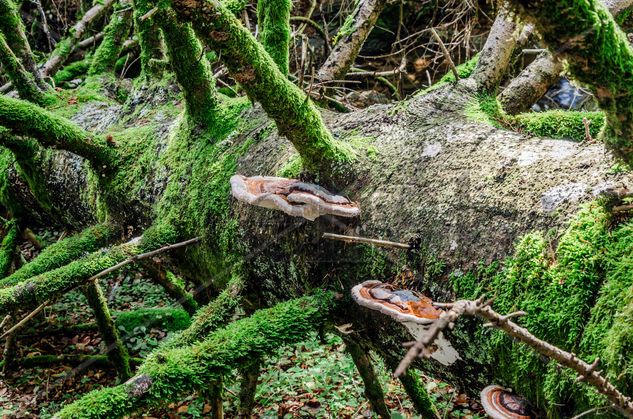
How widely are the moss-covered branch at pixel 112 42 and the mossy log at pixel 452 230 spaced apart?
3.50 meters

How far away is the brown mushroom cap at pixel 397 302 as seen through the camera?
1583 millimetres

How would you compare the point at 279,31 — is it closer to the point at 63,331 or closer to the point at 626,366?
the point at 626,366

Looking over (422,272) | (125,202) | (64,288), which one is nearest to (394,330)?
(422,272)

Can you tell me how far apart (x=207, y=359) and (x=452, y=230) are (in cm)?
103

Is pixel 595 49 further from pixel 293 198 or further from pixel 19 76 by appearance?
pixel 19 76

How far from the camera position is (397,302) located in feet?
5.51

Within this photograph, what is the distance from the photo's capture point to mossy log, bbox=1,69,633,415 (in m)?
1.52

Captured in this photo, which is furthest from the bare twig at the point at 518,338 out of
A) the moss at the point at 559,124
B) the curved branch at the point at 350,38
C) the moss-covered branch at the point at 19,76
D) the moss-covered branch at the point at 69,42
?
the moss-covered branch at the point at 69,42

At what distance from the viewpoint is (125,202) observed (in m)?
3.41

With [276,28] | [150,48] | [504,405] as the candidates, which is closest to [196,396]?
[150,48]

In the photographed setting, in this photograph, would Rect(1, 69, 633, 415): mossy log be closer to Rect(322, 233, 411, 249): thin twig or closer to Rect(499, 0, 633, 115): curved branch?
Rect(322, 233, 411, 249): thin twig

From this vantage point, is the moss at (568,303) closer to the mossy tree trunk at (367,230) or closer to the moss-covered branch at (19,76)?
the mossy tree trunk at (367,230)

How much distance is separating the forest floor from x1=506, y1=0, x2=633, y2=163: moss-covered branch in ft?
9.90

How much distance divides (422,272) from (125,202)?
2.25m
